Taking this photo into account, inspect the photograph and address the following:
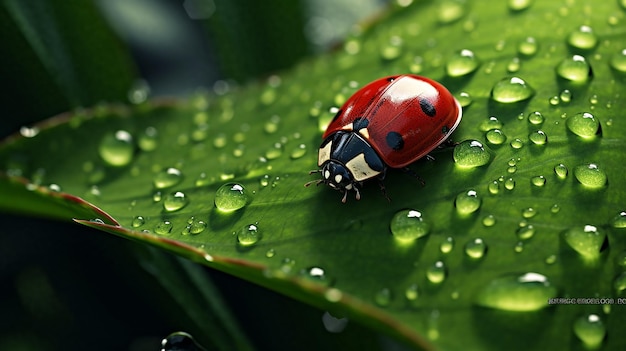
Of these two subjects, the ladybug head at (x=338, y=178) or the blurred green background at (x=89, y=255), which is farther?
the blurred green background at (x=89, y=255)

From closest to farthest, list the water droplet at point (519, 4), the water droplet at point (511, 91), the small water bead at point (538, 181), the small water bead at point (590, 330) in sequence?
the small water bead at point (590, 330) → the small water bead at point (538, 181) → the water droplet at point (511, 91) → the water droplet at point (519, 4)

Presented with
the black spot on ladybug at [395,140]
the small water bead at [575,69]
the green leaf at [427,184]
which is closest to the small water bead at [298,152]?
the green leaf at [427,184]

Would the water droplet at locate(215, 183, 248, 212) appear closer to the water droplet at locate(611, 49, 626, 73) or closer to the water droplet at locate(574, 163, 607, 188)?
the water droplet at locate(574, 163, 607, 188)

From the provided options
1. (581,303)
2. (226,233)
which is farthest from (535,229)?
(226,233)

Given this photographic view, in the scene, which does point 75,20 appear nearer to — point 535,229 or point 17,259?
point 17,259

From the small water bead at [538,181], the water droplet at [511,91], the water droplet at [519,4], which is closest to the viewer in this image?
the small water bead at [538,181]

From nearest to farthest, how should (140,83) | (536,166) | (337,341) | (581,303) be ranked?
(581,303)
(536,166)
(337,341)
(140,83)

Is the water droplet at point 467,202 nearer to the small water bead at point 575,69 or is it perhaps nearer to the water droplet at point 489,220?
the water droplet at point 489,220
